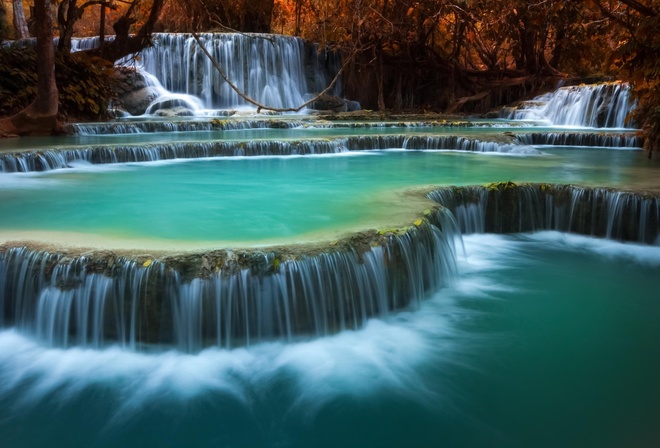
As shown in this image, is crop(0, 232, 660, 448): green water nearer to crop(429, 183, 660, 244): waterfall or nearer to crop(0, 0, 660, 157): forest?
crop(429, 183, 660, 244): waterfall

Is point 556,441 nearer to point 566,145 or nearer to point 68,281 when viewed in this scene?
point 68,281

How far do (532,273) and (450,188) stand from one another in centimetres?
142

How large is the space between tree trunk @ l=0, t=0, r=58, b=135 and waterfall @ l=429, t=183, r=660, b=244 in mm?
9163

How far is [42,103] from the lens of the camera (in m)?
12.4

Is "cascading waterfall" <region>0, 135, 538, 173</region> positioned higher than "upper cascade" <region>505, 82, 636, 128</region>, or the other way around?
"upper cascade" <region>505, 82, 636, 128</region>

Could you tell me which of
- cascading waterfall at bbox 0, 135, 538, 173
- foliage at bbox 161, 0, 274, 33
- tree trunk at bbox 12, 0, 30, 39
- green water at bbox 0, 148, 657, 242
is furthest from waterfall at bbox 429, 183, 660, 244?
tree trunk at bbox 12, 0, 30, 39

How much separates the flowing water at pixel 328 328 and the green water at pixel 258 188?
0.06 m

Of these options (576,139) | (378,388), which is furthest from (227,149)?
(378,388)

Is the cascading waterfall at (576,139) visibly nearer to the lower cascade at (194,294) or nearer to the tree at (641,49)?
the tree at (641,49)

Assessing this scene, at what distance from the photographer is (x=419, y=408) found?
11.6ft

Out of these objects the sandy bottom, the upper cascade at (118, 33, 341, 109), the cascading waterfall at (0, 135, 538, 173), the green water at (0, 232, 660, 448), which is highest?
the upper cascade at (118, 33, 341, 109)

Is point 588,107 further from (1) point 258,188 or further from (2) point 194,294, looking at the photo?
(2) point 194,294

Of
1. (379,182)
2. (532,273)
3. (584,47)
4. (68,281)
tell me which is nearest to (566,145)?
(379,182)

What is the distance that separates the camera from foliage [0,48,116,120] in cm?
1345
